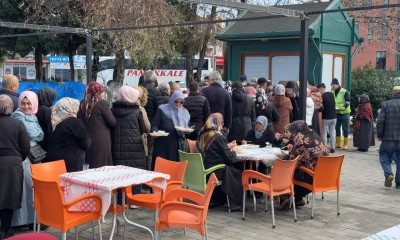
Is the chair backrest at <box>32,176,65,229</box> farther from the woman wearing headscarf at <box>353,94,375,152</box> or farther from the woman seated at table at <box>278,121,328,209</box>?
the woman wearing headscarf at <box>353,94,375,152</box>

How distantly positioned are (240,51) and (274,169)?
30.2ft

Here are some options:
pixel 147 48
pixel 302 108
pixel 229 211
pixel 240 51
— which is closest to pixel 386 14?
pixel 240 51

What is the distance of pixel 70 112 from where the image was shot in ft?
18.1

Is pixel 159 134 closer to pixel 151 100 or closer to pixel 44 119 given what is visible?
pixel 151 100

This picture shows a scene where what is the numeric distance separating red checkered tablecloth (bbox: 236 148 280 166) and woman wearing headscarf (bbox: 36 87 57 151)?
2439 mm

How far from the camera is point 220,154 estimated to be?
6531mm

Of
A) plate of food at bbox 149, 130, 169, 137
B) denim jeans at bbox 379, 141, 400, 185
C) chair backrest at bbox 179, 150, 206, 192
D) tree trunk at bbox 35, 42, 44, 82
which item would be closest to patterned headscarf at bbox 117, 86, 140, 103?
plate of food at bbox 149, 130, 169, 137

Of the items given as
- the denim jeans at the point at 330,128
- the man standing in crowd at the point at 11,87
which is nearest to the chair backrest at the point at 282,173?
the man standing in crowd at the point at 11,87

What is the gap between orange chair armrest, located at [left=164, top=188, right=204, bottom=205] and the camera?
4594 mm

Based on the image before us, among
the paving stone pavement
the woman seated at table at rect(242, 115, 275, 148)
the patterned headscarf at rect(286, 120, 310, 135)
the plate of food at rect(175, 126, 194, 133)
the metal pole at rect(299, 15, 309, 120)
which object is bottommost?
the paving stone pavement

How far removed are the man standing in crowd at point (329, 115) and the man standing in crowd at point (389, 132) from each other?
10.2 ft

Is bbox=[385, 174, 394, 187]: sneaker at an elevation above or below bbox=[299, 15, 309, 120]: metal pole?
below

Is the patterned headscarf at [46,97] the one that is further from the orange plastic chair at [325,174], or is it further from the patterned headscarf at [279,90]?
the patterned headscarf at [279,90]

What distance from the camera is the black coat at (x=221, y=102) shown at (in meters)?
8.44
